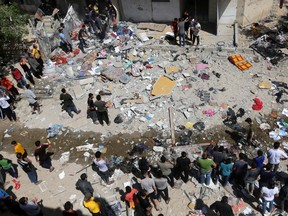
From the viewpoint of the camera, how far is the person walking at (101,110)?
11.2 metres

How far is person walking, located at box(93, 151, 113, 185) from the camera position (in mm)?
9422

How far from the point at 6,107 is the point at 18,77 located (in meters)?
1.77

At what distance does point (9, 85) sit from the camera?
13320 mm

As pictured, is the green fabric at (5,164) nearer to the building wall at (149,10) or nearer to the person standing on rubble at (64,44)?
the person standing on rubble at (64,44)

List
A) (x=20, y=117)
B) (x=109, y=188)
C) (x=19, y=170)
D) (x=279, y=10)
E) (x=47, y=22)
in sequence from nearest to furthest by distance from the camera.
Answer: (x=109, y=188), (x=19, y=170), (x=20, y=117), (x=279, y=10), (x=47, y=22)

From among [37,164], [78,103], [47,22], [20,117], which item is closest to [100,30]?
[47,22]

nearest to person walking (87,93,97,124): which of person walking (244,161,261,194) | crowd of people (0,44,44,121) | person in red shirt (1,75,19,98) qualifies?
crowd of people (0,44,44,121)

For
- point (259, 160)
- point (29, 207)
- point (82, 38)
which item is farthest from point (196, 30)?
point (29, 207)

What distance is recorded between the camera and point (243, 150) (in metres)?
10.5

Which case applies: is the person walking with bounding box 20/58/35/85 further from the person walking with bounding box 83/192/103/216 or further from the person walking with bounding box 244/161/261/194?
the person walking with bounding box 244/161/261/194

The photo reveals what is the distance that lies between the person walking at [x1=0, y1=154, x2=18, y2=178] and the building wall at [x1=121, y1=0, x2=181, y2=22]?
10360mm

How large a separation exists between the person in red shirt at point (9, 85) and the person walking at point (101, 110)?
4398 mm

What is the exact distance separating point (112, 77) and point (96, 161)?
17.1 ft

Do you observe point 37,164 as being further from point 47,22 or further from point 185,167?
point 47,22
